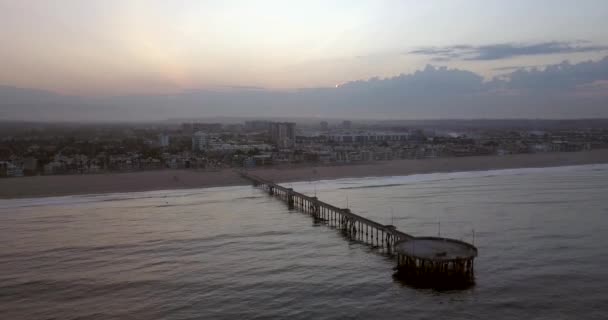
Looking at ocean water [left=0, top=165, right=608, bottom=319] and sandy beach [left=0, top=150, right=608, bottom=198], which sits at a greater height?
sandy beach [left=0, top=150, right=608, bottom=198]

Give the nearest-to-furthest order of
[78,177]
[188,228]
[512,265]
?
[512,265] < [188,228] < [78,177]

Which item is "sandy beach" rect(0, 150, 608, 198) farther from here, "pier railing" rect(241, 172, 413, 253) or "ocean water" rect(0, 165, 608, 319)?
"pier railing" rect(241, 172, 413, 253)

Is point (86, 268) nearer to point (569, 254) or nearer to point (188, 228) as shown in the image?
point (188, 228)

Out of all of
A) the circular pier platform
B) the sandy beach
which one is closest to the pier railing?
the circular pier platform

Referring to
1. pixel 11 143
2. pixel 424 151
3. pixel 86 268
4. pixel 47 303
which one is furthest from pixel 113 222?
pixel 11 143

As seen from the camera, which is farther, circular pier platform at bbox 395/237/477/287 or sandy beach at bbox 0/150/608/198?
sandy beach at bbox 0/150/608/198
